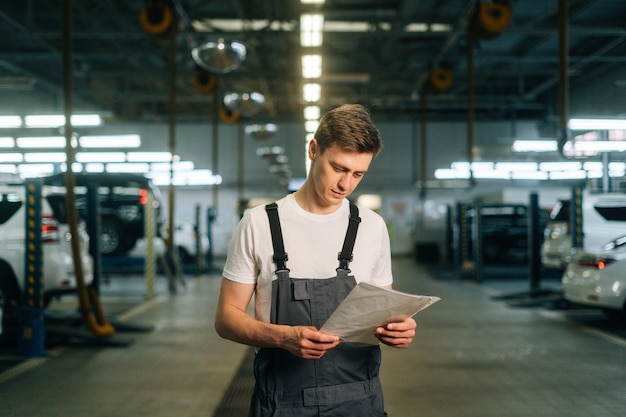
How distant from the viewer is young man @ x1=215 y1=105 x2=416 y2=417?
170 cm

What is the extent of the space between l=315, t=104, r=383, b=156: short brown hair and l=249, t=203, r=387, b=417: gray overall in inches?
10.7

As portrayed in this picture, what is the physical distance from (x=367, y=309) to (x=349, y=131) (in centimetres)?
53

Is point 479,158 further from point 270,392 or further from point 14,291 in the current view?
point 270,392

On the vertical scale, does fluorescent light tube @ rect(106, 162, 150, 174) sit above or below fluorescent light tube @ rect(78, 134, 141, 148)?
below

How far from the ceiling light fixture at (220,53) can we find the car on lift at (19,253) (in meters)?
2.40

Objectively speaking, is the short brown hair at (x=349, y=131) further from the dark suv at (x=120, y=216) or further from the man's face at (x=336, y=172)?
the dark suv at (x=120, y=216)

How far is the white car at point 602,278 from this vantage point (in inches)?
280

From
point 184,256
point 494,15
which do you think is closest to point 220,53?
point 494,15

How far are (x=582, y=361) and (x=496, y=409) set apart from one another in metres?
1.92

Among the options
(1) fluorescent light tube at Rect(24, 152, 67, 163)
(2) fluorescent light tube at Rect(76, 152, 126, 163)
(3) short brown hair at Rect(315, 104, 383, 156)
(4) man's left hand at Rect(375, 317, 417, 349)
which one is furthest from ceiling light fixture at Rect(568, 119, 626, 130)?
(1) fluorescent light tube at Rect(24, 152, 67, 163)

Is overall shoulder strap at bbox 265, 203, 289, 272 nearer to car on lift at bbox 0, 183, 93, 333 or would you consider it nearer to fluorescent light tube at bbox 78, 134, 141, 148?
car on lift at bbox 0, 183, 93, 333

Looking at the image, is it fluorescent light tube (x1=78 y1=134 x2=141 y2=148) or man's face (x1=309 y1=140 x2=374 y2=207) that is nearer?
man's face (x1=309 y1=140 x2=374 y2=207)

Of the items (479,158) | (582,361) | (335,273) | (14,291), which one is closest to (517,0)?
(479,158)

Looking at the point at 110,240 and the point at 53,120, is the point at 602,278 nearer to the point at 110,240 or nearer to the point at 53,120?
the point at 110,240
